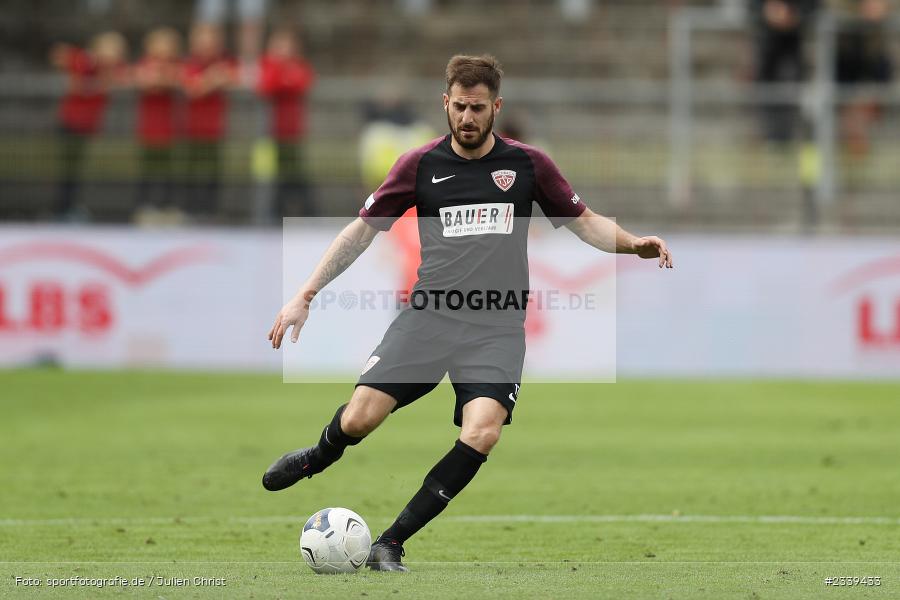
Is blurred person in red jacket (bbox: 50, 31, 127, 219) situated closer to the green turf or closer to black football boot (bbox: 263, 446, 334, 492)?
the green turf

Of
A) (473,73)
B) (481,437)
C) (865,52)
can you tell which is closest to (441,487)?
(481,437)

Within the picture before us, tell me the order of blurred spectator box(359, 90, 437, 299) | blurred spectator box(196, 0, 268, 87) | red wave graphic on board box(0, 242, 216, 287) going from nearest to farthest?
red wave graphic on board box(0, 242, 216, 287)
blurred spectator box(359, 90, 437, 299)
blurred spectator box(196, 0, 268, 87)

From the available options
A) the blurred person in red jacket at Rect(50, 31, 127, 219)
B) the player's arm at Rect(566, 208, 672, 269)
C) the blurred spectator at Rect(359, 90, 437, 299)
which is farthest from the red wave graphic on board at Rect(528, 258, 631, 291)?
the player's arm at Rect(566, 208, 672, 269)

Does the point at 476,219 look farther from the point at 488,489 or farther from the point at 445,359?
the point at 488,489

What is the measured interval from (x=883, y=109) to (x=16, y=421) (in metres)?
12.6

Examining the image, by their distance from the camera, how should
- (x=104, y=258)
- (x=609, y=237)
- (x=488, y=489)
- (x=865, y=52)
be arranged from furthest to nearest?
1. (x=865, y=52)
2. (x=104, y=258)
3. (x=488, y=489)
4. (x=609, y=237)

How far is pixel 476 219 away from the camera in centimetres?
743

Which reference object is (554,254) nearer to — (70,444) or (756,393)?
(756,393)

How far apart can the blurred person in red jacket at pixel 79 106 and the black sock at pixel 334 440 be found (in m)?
13.0

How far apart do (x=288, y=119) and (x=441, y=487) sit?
13.6 m

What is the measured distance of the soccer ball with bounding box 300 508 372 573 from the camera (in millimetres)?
7070

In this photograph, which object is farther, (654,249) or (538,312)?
(538,312)

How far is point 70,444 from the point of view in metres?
12.7

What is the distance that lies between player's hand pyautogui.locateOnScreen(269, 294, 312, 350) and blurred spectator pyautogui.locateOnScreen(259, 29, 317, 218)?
12367 mm
